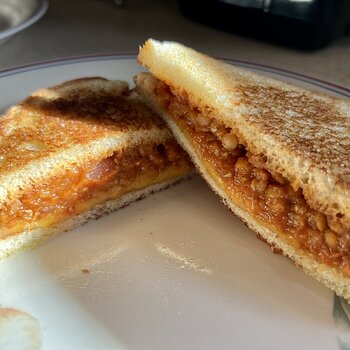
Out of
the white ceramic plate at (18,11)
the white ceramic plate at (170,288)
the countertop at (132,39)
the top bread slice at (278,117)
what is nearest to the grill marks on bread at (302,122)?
the top bread slice at (278,117)

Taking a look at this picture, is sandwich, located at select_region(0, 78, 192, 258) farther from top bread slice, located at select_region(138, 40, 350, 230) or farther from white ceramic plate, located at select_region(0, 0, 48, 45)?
white ceramic plate, located at select_region(0, 0, 48, 45)

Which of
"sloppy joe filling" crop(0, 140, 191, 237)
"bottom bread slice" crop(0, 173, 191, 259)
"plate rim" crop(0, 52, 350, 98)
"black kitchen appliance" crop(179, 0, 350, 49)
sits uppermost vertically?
"black kitchen appliance" crop(179, 0, 350, 49)

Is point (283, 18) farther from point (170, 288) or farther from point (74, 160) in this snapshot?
point (170, 288)

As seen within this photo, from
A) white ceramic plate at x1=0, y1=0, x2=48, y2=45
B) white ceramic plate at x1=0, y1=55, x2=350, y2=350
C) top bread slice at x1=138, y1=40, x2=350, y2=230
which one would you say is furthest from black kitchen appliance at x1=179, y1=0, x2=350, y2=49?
white ceramic plate at x1=0, y1=55, x2=350, y2=350

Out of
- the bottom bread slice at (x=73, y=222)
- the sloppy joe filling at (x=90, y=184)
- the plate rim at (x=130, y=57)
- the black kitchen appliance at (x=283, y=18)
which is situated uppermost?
the black kitchen appliance at (x=283, y=18)

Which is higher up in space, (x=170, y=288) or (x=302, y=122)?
(x=302, y=122)

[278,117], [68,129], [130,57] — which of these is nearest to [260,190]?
[278,117]

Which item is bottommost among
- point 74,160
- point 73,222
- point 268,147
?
point 73,222

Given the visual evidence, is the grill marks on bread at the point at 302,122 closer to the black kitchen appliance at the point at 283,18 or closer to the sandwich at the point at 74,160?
the sandwich at the point at 74,160
